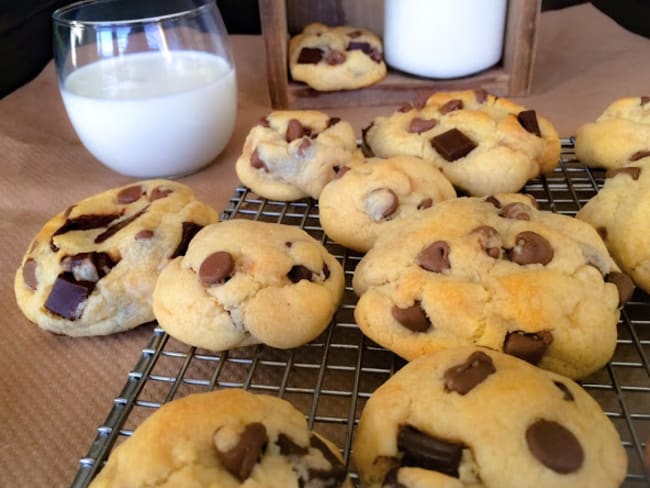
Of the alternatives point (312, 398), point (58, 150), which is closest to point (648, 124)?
point (312, 398)

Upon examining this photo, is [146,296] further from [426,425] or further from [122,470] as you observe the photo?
[426,425]

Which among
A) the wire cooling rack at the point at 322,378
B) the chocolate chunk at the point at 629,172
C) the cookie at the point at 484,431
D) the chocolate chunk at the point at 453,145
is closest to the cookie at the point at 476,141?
the chocolate chunk at the point at 453,145

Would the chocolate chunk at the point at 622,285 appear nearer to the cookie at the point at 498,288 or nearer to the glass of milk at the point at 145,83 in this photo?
the cookie at the point at 498,288

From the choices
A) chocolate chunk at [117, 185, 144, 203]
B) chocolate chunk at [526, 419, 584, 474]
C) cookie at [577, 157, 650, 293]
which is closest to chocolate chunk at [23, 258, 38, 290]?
chocolate chunk at [117, 185, 144, 203]

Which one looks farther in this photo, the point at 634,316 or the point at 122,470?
the point at 634,316

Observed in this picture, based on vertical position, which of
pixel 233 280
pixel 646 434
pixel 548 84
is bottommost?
pixel 548 84

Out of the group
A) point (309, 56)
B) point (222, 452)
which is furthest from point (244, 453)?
point (309, 56)

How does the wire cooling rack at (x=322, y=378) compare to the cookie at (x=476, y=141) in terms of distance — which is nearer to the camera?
the wire cooling rack at (x=322, y=378)

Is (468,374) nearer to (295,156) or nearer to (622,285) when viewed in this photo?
(622,285)
